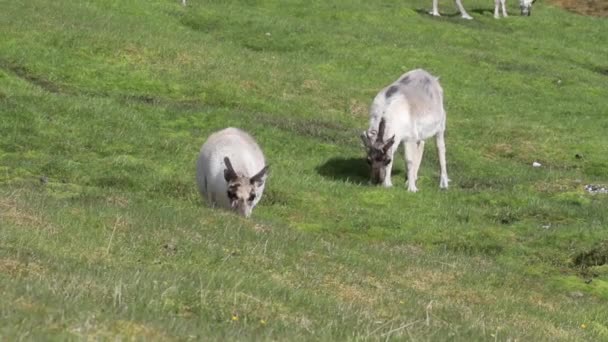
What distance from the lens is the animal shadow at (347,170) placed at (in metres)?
30.7

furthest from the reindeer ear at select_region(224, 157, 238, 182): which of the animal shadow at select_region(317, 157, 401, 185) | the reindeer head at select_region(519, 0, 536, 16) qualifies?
the reindeer head at select_region(519, 0, 536, 16)

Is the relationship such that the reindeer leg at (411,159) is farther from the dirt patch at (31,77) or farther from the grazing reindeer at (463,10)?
the grazing reindeer at (463,10)

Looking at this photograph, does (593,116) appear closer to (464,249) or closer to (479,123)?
(479,123)

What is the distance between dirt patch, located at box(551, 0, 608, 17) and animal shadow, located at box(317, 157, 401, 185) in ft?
166

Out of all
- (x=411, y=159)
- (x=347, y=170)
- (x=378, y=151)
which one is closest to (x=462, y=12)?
(x=347, y=170)

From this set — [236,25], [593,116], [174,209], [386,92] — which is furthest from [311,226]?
[236,25]

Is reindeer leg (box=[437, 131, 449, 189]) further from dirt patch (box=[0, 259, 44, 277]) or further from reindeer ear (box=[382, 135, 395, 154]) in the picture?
dirt patch (box=[0, 259, 44, 277])

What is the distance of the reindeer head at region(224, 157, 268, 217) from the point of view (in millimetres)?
19734

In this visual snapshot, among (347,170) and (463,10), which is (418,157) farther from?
(463,10)

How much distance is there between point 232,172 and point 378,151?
951 centimetres

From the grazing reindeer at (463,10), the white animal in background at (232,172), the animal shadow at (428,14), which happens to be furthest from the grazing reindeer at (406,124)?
the grazing reindeer at (463,10)

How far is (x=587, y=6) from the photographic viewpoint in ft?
260

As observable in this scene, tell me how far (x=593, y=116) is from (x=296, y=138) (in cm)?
1695

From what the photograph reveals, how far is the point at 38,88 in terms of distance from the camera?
114ft
